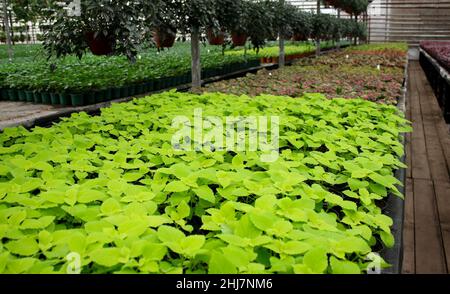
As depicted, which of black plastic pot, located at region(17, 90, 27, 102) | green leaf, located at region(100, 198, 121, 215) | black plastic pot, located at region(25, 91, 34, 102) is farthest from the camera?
black plastic pot, located at region(17, 90, 27, 102)

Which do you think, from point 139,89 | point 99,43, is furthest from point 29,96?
point 99,43

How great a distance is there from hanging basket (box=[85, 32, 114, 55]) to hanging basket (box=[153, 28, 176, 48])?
1.11 meters

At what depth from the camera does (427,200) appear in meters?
3.68

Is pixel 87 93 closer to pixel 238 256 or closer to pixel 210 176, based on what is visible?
pixel 210 176

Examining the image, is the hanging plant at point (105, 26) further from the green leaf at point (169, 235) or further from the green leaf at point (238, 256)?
the green leaf at point (238, 256)

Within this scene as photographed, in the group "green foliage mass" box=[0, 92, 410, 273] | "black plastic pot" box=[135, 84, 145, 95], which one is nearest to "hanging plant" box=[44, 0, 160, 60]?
"green foliage mass" box=[0, 92, 410, 273]

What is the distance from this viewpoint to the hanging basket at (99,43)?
13.3 feet

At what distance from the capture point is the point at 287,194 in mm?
1562

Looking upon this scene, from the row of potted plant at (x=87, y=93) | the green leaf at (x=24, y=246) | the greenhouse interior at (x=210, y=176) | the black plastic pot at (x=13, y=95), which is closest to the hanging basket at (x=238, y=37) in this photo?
the greenhouse interior at (x=210, y=176)

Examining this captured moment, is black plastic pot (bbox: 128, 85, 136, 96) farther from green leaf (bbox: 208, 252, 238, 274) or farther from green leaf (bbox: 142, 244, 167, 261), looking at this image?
green leaf (bbox: 208, 252, 238, 274)

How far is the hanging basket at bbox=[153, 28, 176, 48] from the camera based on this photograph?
517 centimetres

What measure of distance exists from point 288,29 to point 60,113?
Result: 238 inches

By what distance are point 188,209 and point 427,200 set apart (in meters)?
2.96

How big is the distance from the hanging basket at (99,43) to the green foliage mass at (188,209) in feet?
5.32
